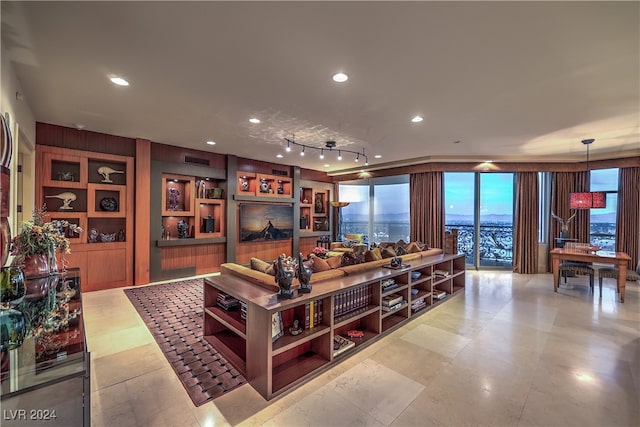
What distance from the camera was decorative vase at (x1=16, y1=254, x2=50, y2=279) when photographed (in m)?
2.11

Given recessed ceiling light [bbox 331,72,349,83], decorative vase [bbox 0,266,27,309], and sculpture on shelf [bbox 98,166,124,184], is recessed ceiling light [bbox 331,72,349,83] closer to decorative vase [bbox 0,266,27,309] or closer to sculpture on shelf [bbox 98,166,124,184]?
decorative vase [bbox 0,266,27,309]

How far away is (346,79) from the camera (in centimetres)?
270

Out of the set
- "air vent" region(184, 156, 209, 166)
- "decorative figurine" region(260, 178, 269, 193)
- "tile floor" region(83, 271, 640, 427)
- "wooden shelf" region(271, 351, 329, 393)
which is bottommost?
"tile floor" region(83, 271, 640, 427)

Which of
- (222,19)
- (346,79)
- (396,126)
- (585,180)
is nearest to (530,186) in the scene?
(585,180)

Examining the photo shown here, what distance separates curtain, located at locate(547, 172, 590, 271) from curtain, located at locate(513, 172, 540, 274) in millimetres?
417

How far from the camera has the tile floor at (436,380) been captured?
1.92 m

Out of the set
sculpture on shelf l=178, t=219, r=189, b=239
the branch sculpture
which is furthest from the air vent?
the branch sculpture

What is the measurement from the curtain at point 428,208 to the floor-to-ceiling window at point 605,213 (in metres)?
3.32

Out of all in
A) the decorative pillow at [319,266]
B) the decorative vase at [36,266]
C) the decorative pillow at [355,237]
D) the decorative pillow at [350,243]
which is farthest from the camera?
the decorative pillow at [355,237]

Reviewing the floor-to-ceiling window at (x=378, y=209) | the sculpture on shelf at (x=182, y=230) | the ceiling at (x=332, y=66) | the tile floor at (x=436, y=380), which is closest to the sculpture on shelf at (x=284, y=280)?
the tile floor at (x=436, y=380)

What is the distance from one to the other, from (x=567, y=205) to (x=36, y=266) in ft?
30.0

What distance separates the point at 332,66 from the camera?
97.0 inches

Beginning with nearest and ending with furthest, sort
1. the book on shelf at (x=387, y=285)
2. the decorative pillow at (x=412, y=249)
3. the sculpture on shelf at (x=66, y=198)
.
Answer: the book on shelf at (x=387, y=285), the sculpture on shelf at (x=66, y=198), the decorative pillow at (x=412, y=249)

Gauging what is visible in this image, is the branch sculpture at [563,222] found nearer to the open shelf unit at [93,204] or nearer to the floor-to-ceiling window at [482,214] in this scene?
the floor-to-ceiling window at [482,214]
